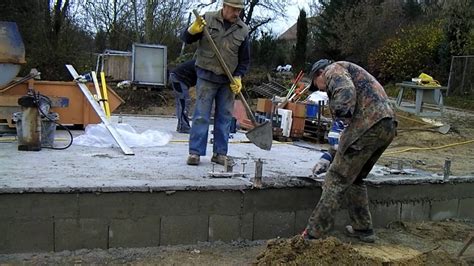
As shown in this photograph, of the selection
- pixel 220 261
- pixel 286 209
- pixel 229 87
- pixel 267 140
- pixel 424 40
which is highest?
pixel 424 40

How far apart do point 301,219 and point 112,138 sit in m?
2.26

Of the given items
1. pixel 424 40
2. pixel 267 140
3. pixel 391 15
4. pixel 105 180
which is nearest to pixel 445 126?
pixel 267 140

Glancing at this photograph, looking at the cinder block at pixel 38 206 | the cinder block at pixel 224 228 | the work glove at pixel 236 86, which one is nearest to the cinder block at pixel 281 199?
the cinder block at pixel 224 228

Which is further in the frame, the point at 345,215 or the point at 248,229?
the point at 345,215

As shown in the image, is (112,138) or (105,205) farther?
(112,138)

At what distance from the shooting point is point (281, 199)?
12.6 ft

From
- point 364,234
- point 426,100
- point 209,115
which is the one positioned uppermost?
point 426,100

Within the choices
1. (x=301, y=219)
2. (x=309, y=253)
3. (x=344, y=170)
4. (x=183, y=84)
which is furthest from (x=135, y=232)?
(x=183, y=84)

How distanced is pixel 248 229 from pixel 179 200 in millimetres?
618

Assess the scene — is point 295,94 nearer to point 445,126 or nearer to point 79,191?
point 445,126

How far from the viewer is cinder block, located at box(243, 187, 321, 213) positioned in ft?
12.2

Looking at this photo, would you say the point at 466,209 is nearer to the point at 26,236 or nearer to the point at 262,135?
the point at 262,135

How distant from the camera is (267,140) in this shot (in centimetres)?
453

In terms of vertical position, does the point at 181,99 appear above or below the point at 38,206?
above
